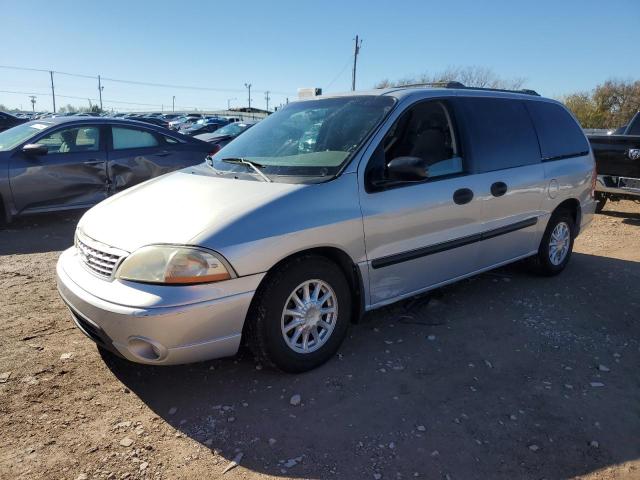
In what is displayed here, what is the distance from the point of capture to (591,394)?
3.10 m

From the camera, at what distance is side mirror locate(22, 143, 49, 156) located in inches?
260

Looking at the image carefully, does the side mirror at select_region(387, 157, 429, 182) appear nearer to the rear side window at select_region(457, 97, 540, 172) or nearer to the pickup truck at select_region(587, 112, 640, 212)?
the rear side window at select_region(457, 97, 540, 172)

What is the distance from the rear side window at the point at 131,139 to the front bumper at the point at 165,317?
4968 mm

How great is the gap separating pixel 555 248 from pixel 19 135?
22.8ft

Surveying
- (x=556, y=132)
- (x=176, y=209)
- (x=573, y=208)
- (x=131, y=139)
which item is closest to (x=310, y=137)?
(x=176, y=209)

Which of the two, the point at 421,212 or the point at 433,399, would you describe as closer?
the point at 433,399

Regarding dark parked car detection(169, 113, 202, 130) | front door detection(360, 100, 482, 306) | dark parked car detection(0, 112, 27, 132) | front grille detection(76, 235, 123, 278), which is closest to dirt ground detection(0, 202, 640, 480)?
front door detection(360, 100, 482, 306)

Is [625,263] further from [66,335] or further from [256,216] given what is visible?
[66,335]

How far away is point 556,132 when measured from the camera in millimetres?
5039

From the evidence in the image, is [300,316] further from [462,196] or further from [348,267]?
[462,196]

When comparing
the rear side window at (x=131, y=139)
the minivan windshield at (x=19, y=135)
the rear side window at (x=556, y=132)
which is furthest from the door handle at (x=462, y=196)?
the minivan windshield at (x=19, y=135)

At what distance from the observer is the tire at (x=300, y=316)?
297cm

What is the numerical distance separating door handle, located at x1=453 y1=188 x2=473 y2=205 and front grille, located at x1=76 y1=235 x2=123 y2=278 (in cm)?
242

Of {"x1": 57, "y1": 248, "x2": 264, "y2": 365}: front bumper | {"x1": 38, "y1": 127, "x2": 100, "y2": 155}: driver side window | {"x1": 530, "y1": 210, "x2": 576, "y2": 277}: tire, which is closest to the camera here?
{"x1": 57, "y1": 248, "x2": 264, "y2": 365}: front bumper
